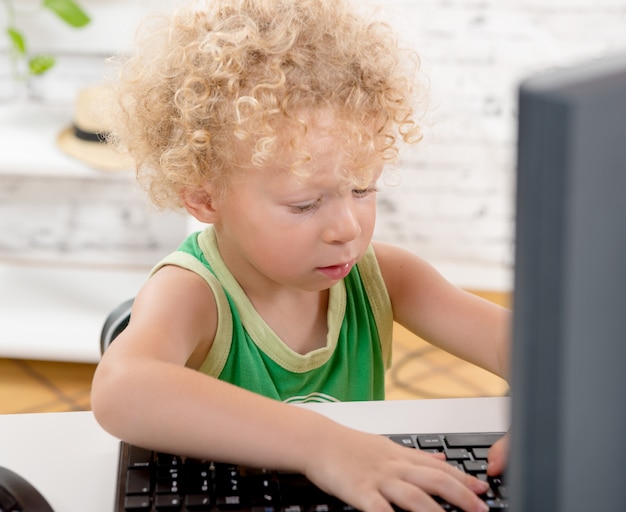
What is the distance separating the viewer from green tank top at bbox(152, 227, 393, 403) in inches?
39.4

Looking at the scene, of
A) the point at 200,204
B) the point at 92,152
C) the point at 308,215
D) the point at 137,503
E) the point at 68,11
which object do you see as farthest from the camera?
the point at 68,11

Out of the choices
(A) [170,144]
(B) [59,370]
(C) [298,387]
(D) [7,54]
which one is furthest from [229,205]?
(D) [7,54]

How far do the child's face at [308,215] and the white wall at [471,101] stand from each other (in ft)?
4.78

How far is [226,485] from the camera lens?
0.66m

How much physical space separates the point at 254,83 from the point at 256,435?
376mm

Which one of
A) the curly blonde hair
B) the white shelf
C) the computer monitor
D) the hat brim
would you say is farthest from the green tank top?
the white shelf

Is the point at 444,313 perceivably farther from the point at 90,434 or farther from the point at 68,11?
the point at 68,11

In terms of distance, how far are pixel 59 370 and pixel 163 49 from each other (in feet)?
4.68

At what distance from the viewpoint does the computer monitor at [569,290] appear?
1.02 feet

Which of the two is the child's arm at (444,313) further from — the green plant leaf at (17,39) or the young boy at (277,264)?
the green plant leaf at (17,39)

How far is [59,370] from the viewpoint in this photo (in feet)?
7.23

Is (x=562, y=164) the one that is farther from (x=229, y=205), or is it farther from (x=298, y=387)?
(x=298, y=387)

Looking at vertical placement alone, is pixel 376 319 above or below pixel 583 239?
below

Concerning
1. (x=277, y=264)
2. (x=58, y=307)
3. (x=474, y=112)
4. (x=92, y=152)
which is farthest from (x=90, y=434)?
(x=474, y=112)
